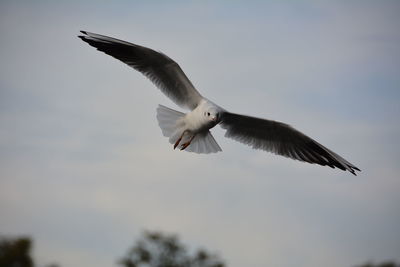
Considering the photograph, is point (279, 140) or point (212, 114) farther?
point (279, 140)

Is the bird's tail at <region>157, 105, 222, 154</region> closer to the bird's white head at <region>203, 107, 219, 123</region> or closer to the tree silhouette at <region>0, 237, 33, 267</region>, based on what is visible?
the bird's white head at <region>203, 107, 219, 123</region>

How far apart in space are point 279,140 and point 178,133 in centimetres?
140

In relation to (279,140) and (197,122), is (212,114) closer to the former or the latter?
(197,122)

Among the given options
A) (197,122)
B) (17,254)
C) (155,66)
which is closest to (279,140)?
(197,122)

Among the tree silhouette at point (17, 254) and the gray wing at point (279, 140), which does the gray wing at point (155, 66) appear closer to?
the gray wing at point (279, 140)

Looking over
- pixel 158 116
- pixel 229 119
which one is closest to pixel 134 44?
pixel 158 116

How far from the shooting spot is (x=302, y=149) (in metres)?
9.56

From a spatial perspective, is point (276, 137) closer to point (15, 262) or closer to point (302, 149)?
point (302, 149)


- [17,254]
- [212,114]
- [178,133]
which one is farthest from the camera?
[17,254]

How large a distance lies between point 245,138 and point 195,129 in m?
0.88

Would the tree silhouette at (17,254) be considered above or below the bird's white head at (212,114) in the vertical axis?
below

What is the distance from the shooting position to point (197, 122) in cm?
891

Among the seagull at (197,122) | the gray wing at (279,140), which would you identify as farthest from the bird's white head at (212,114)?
the gray wing at (279,140)

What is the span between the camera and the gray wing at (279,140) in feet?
30.3
